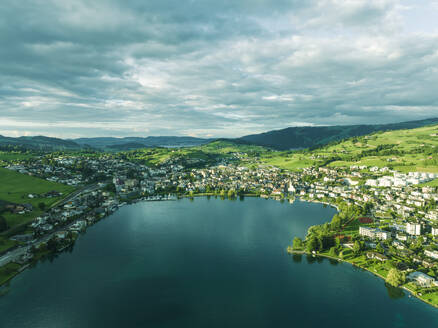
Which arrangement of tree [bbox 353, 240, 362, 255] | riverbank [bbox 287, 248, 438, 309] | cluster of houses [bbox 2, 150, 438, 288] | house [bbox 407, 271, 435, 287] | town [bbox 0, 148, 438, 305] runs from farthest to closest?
cluster of houses [bbox 2, 150, 438, 288] < tree [bbox 353, 240, 362, 255] < town [bbox 0, 148, 438, 305] < house [bbox 407, 271, 435, 287] < riverbank [bbox 287, 248, 438, 309]

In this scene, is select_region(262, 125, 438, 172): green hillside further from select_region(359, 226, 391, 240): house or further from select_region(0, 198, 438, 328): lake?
select_region(0, 198, 438, 328): lake

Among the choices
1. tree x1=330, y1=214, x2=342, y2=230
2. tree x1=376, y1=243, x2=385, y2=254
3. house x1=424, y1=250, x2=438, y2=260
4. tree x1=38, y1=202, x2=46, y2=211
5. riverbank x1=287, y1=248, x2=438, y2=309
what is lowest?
riverbank x1=287, y1=248, x2=438, y2=309

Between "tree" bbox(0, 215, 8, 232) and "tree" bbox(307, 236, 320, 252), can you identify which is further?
"tree" bbox(0, 215, 8, 232)

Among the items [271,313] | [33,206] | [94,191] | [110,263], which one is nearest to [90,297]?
[110,263]

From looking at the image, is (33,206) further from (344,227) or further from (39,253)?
(344,227)

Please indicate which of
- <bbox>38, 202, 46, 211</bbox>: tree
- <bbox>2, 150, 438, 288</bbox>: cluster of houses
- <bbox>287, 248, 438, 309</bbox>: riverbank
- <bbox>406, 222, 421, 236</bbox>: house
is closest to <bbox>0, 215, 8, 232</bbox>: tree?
<bbox>2, 150, 438, 288</bbox>: cluster of houses
